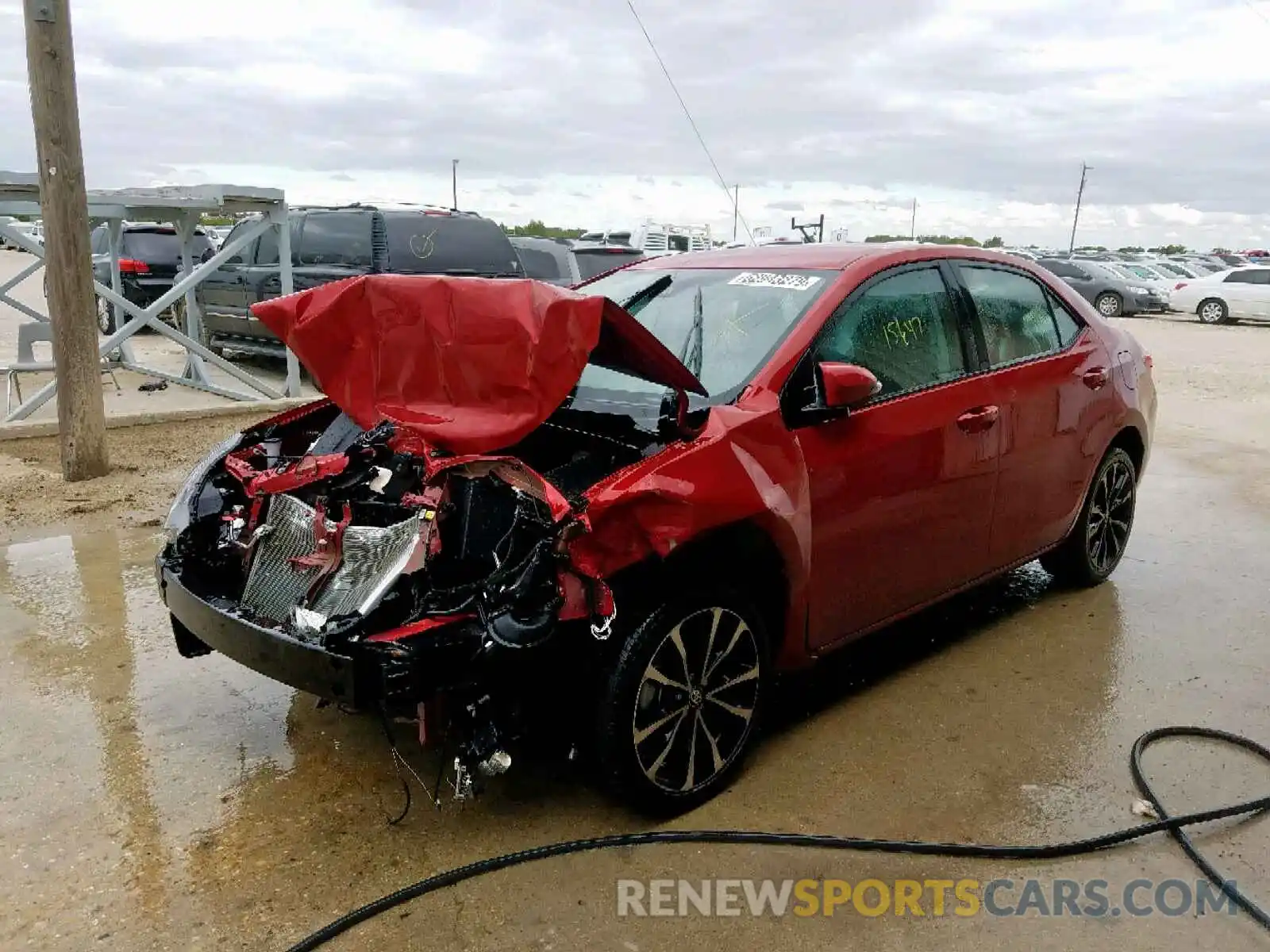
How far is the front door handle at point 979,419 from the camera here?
394 cm

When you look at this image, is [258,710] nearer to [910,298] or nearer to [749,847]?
[749,847]

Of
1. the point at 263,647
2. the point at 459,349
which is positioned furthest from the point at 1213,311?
the point at 263,647

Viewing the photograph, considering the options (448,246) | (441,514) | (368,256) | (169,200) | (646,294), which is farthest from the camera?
(448,246)

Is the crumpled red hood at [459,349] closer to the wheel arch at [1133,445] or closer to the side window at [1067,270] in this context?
the wheel arch at [1133,445]

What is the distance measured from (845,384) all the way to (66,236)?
5.94 meters

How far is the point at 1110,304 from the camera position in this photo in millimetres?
26656

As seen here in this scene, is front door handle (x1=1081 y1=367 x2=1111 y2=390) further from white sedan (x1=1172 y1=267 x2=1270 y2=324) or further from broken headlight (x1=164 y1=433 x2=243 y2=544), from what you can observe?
white sedan (x1=1172 y1=267 x2=1270 y2=324)

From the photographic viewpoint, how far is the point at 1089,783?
11.3 ft

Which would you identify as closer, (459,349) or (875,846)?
(875,846)

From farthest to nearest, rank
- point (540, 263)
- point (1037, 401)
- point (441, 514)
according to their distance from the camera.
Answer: point (540, 263) → point (1037, 401) → point (441, 514)

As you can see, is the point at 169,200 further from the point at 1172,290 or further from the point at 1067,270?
the point at 1172,290

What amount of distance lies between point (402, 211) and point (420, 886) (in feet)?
30.1

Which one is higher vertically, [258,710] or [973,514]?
[973,514]

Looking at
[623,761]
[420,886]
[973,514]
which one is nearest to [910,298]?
[973,514]
